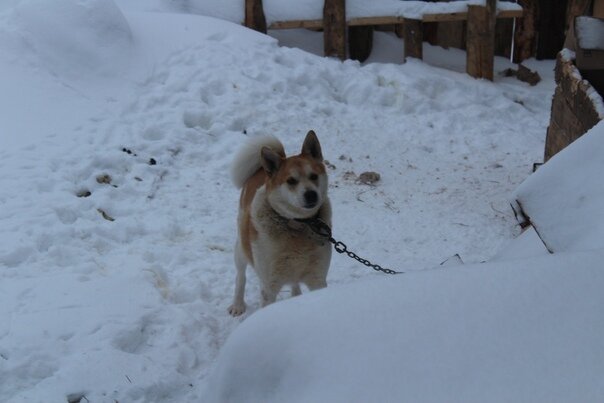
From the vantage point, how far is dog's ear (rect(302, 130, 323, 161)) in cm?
416

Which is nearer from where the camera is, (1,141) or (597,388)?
(597,388)

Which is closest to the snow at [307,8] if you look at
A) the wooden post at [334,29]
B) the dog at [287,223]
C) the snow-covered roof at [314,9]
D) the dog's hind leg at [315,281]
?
the snow-covered roof at [314,9]

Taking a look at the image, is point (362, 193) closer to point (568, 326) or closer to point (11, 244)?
point (11, 244)

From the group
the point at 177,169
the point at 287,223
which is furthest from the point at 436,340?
the point at 177,169

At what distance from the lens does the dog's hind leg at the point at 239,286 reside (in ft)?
14.5

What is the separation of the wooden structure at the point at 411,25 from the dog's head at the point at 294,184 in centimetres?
534

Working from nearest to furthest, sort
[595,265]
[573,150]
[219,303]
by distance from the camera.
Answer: [595,265]
[573,150]
[219,303]

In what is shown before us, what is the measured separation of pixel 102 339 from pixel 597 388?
3.01m

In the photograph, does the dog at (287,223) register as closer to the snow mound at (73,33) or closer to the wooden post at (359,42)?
the snow mound at (73,33)

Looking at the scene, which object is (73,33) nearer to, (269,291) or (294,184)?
(294,184)

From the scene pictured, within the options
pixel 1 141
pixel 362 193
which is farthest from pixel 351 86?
pixel 1 141

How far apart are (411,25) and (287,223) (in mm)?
6050

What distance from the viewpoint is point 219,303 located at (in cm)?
455

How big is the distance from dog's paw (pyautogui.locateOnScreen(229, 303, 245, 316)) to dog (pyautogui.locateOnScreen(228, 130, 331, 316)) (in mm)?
364
